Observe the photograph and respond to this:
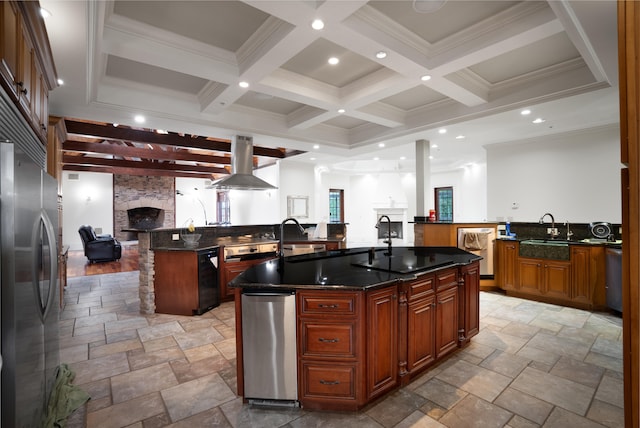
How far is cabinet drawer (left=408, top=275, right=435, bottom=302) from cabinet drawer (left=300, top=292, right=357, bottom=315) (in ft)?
1.77

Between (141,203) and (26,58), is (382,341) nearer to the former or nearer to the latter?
(26,58)

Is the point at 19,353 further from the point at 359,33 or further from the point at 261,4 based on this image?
the point at 359,33

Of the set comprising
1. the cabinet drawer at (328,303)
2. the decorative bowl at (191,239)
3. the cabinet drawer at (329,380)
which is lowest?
the cabinet drawer at (329,380)

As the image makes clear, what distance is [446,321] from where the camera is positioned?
259 centimetres

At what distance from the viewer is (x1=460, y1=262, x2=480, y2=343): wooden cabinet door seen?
2795mm

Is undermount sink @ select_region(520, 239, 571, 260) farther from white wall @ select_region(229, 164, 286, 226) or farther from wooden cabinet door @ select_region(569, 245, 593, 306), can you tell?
white wall @ select_region(229, 164, 286, 226)

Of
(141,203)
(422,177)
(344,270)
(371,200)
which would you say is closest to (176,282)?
(344,270)

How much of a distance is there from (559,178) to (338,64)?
461cm

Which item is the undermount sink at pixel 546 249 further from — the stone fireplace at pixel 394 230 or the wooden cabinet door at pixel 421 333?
the stone fireplace at pixel 394 230

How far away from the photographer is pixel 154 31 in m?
2.57

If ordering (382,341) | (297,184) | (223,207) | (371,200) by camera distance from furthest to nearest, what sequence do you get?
(223,207) < (371,200) < (297,184) < (382,341)

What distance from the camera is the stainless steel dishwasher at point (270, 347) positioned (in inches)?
77.9

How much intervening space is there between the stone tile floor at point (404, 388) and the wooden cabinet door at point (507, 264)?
86cm

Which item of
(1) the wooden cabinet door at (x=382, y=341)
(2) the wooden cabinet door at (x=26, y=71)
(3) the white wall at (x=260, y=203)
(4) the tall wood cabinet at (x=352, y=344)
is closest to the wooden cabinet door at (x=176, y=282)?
(4) the tall wood cabinet at (x=352, y=344)
